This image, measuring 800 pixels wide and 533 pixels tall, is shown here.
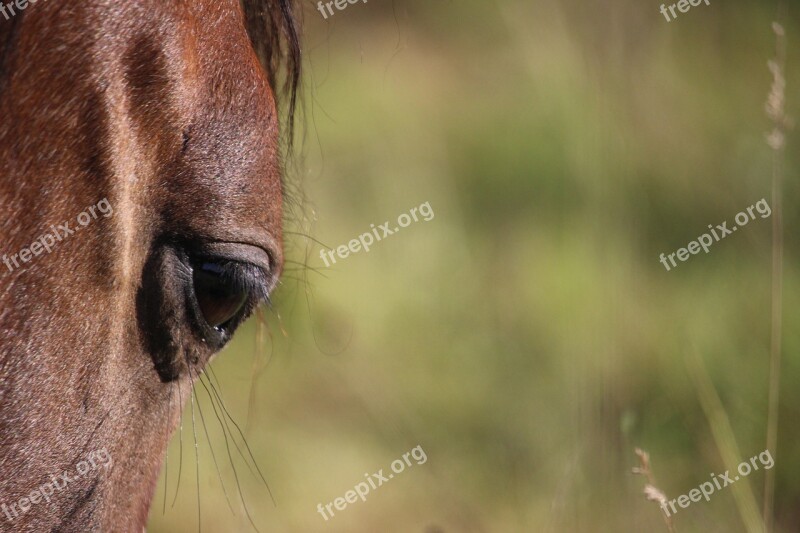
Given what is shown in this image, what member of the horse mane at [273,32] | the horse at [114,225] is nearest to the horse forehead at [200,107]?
the horse at [114,225]

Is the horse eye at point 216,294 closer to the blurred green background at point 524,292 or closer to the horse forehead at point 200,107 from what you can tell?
the horse forehead at point 200,107

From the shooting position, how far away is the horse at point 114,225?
172 cm

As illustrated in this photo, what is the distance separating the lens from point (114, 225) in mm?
1798

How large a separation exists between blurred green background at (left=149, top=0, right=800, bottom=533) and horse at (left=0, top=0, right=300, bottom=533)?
170 cm

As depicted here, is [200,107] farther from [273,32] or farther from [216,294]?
[273,32]

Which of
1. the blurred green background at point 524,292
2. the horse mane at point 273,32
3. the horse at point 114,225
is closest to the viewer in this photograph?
the horse at point 114,225

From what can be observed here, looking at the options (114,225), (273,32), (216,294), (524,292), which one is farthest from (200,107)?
(524,292)

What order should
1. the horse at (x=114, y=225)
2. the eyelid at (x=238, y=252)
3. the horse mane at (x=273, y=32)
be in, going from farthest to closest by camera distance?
the horse mane at (x=273, y=32), the eyelid at (x=238, y=252), the horse at (x=114, y=225)

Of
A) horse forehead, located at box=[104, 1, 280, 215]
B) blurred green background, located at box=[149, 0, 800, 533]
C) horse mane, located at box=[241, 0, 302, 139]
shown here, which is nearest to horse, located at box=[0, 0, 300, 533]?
horse forehead, located at box=[104, 1, 280, 215]

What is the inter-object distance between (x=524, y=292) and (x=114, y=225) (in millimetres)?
3461

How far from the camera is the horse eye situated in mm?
1957

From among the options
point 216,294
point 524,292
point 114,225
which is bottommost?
point 524,292

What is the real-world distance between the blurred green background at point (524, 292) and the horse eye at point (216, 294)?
159 centimetres

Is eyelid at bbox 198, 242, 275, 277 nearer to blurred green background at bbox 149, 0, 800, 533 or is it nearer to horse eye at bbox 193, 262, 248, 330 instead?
horse eye at bbox 193, 262, 248, 330
